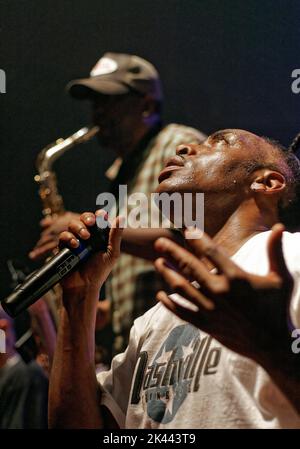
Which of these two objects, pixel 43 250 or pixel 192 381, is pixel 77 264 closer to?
pixel 192 381

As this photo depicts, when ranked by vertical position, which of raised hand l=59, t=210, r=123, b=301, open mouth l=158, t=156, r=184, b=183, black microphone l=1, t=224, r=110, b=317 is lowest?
raised hand l=59, t=210, r=123, b=301

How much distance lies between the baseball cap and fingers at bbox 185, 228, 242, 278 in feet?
6.83

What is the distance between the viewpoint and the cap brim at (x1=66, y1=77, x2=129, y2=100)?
3.02 meters

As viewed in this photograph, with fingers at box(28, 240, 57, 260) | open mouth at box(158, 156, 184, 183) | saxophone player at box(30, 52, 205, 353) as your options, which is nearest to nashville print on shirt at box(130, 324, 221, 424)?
open mouth at box(158, 156, 184, 183)

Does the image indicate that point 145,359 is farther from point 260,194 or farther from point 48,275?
point 260,194

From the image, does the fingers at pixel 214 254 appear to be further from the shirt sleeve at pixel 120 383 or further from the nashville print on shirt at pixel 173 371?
the shirt sleeve at pixel 120 383

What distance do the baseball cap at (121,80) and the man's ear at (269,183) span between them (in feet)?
4.29

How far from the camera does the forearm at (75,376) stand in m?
1.62

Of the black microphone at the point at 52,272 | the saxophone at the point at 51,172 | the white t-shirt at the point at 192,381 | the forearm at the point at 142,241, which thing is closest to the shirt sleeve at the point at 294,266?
the white t-shirt at the point at 192,381

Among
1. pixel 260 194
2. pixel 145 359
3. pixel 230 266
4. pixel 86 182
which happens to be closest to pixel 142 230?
pixel 260 194

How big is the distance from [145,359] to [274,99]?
140 cm

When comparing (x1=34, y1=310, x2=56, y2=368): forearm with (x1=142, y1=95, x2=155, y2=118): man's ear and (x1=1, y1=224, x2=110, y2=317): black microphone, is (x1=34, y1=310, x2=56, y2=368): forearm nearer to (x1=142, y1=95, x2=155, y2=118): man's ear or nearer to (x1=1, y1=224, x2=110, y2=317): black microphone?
(x1=142, y1=95, x2=155, y2=118): man's ear

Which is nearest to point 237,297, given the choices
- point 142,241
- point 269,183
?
point 269,183

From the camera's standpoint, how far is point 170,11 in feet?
9.12
